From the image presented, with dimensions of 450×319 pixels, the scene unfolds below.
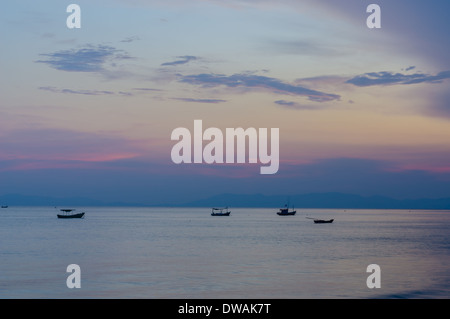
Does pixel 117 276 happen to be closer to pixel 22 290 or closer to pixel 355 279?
pixel 22 290

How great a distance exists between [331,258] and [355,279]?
1863 centimetres

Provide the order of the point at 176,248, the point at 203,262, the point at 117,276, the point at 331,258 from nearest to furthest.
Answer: the point at 117,276 < the point at 203,262 < the point at 331,258 < the point at 176,248

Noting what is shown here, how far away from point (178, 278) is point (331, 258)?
24.8 metres

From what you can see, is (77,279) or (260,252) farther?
(260,252)

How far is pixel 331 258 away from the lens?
65.4 meters

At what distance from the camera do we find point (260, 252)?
72.2 metres

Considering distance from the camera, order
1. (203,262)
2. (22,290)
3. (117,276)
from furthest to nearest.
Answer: (203,262) < (117,276) < (22,290)

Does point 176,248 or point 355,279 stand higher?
point 176,248
